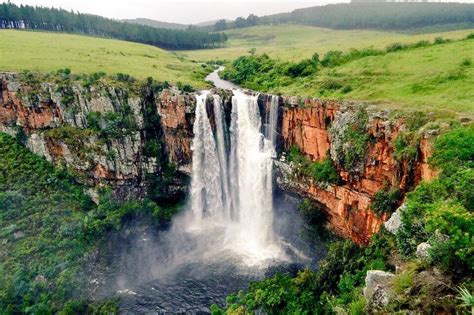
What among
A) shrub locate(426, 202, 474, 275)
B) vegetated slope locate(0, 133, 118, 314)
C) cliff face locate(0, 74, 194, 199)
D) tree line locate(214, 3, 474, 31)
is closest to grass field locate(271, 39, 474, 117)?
shrub locate(426, 202, 474, 275)

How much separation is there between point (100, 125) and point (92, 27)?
77102mm

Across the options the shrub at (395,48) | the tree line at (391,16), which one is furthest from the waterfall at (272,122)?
the tree line at (391,16)

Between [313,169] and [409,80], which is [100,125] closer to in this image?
[313,169]

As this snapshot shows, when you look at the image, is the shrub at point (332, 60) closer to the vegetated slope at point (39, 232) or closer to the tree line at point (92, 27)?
the vegetated slope at point (39, 232)

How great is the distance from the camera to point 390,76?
131ft

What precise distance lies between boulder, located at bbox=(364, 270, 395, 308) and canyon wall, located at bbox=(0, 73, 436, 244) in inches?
764

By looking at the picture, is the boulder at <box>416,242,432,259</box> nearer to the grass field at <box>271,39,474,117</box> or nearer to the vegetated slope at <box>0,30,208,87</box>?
the grass field at <box>271,39,474,117</box>

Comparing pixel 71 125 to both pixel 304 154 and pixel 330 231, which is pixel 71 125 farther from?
pixel 330 231

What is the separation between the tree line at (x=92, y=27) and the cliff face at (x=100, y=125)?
59.4 meters

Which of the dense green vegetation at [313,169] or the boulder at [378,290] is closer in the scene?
the boulder at [378,290]

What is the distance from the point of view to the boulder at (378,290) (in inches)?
492

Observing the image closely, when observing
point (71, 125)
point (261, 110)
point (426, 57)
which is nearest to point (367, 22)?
point (426, 57)

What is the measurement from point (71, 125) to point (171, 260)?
19.4 m

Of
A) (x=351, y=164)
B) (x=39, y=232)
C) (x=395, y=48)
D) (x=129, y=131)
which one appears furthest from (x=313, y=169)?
(x=395, y=48)
